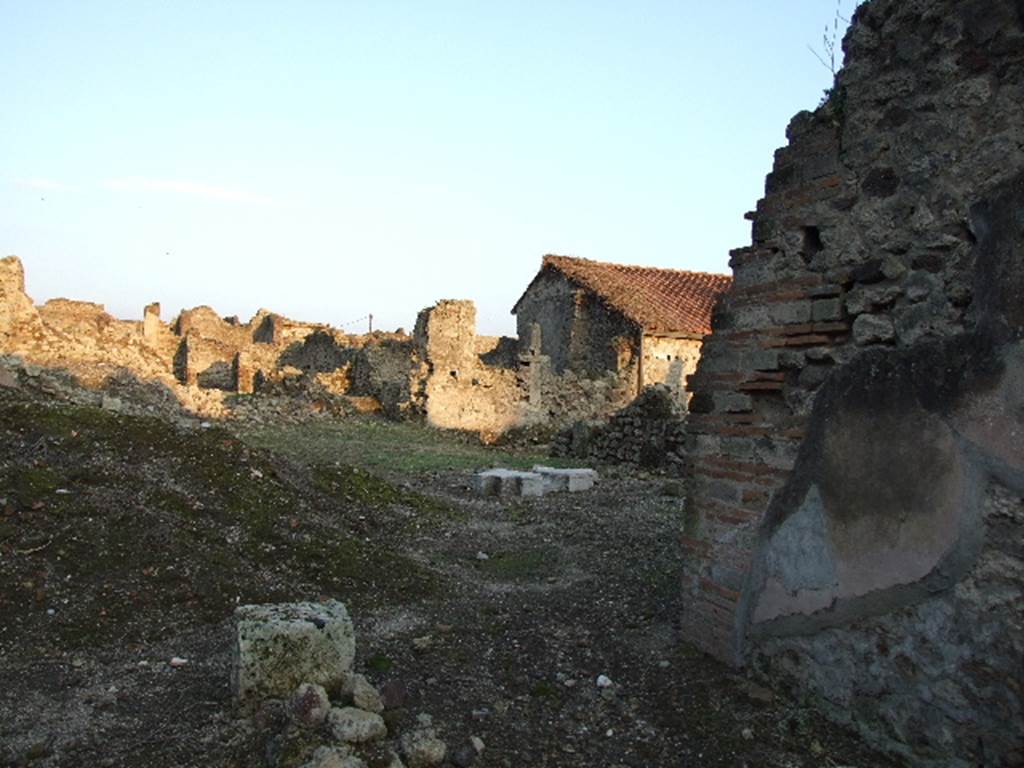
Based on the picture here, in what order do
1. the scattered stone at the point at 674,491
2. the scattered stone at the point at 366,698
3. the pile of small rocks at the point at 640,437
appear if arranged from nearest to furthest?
the scattered stone at the point at 366,698 < the scattered stone at the point at 674,491 < the pile of small rocks at the point at 640,437

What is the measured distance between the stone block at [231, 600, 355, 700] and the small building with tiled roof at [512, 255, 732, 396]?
58.1ft

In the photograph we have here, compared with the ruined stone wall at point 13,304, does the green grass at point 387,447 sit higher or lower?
lower

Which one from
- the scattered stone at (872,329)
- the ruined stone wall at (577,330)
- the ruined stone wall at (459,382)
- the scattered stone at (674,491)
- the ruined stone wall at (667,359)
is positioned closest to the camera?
the scattered stone at (872,329)

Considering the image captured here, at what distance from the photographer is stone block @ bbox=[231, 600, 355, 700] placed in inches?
129

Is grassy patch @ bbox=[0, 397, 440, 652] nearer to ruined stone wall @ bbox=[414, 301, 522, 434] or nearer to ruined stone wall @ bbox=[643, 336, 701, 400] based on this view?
ruined stone wall @ bbox=[414, 301, 522, 434]

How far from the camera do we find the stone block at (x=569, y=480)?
1029 centimetres

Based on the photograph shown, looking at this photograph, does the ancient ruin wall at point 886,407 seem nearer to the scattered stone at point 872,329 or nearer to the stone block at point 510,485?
the scattered stone at point 872,329

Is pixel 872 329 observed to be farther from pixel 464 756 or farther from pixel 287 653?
pixel 287 653

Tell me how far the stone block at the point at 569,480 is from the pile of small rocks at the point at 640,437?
2.93 metres

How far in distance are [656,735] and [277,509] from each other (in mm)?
4024

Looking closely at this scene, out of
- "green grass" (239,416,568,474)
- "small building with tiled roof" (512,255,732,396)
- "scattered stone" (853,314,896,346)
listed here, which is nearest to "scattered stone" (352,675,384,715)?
"scattered stone" (853,314,896,346)

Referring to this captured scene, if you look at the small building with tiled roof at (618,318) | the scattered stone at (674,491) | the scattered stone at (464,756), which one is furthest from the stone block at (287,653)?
the small building with tiled roof at (618,318)

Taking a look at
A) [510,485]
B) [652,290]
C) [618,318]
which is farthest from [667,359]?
[510,485]

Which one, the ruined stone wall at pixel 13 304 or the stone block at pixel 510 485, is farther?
the ruined stone wall at pixel 13 304
